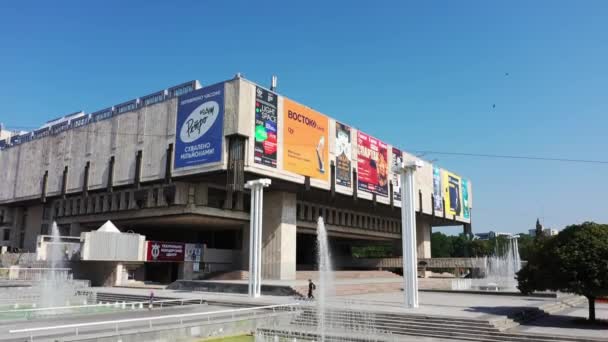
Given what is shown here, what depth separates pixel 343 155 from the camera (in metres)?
45.8

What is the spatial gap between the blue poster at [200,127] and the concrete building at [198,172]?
0.09 metres

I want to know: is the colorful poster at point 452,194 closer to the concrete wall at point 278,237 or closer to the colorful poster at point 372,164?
the colorful poster at point 372,164

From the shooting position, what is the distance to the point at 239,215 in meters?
42.8

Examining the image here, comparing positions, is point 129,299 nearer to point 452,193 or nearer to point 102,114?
point 102,114

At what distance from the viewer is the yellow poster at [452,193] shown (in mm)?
69188

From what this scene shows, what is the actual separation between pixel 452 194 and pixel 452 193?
155mm

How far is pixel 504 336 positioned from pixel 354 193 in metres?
30.9

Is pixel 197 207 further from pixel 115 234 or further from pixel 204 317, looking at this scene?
pixel 204 317

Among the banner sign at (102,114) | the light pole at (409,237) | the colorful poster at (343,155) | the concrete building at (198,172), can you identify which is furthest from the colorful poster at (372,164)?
the banner sign at (102,114)

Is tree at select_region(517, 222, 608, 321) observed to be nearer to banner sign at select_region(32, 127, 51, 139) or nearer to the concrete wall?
the concrete wall

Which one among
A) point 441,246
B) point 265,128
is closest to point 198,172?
point 265,128

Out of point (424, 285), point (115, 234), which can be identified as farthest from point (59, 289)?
point (424, 285)

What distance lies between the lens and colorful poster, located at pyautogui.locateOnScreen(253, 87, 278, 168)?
120 feet

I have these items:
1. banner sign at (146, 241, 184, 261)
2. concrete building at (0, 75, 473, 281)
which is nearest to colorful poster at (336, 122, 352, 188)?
concrete building at (0, 75, 473, 281)
